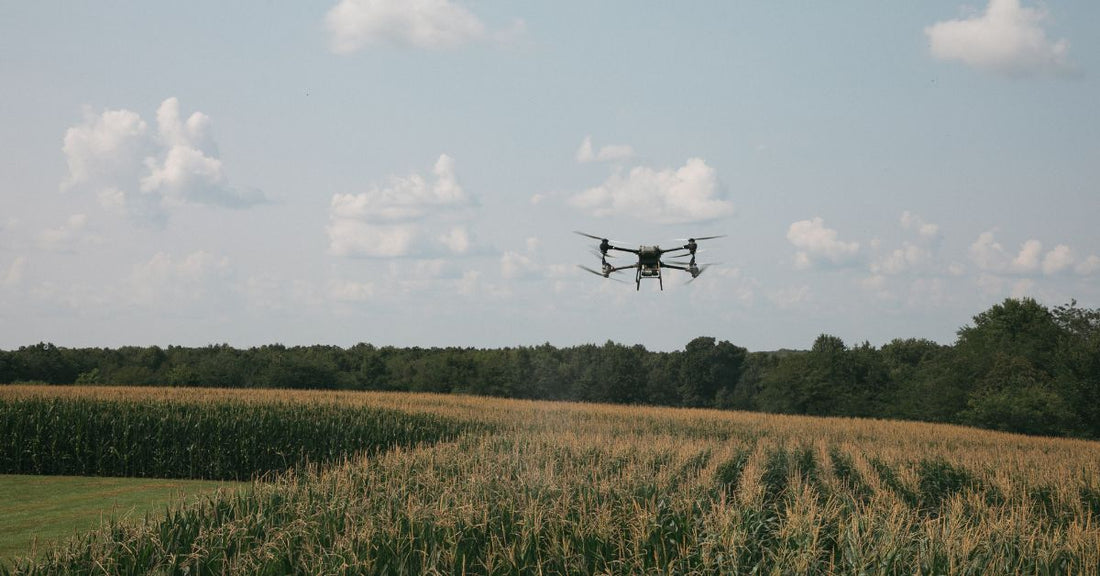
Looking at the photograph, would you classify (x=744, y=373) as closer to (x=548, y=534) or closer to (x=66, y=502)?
(x=66, y=502)

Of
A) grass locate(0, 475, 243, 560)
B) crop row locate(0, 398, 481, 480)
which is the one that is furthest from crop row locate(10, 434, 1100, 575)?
crop row locate(0, 398, 481, 480)

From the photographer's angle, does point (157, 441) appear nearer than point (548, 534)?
No

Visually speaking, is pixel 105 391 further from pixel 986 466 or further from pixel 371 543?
pixel 986 466

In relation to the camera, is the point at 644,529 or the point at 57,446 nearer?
the point at 644,529

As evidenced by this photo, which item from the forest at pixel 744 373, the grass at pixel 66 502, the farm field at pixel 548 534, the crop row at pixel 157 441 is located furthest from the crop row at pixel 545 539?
the forest at pixel 744 373

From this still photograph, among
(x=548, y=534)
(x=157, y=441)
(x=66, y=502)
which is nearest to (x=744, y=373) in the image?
(x=157, y=441)

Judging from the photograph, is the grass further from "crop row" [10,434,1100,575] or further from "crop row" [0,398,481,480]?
"crop row" [10,434,1100,575]

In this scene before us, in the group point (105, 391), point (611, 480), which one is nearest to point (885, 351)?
point (105, 391)
